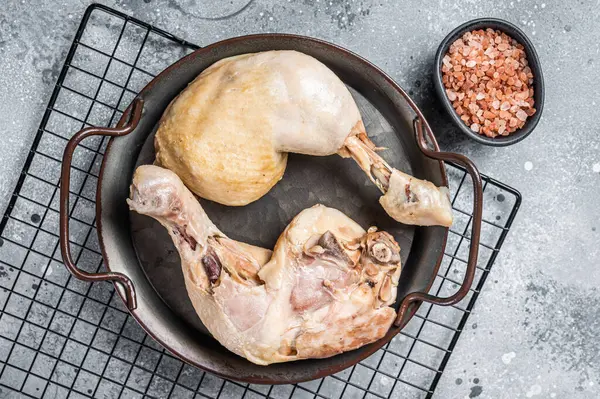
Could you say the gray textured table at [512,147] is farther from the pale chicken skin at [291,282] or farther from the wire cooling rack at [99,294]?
the pale chicken skin at [291,282]

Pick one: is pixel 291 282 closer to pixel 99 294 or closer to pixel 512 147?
pixel 99 294

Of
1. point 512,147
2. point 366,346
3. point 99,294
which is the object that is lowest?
point 99,294

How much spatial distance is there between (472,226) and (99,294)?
35.1 inches

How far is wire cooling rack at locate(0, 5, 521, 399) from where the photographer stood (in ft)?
5.54

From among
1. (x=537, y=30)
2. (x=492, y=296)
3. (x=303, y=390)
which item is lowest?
(x=303, y=390)

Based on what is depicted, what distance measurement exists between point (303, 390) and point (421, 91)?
0.78 m

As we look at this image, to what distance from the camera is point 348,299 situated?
1.46 m

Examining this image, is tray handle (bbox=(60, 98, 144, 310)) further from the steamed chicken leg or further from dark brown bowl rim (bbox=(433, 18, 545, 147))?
dark brown bowl rim (bbox=(433, 18, 545, 147))

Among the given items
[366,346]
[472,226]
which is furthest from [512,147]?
[366,346]

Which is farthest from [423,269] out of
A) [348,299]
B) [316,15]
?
[316,15]

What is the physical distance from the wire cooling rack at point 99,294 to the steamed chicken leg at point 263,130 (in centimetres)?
27

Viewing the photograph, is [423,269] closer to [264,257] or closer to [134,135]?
[264,257]

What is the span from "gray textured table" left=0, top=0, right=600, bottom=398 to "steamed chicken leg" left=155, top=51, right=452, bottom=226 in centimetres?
31

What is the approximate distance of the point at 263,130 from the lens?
4.59 ft
